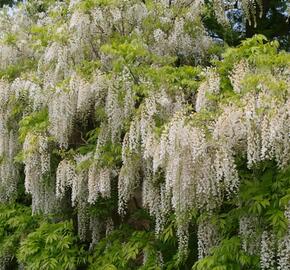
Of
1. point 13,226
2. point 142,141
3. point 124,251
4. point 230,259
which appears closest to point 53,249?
point 124,251

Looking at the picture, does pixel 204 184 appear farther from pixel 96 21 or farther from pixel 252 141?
pixel 96 21

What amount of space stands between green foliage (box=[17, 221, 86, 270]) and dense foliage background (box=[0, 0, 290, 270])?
0.02 metres

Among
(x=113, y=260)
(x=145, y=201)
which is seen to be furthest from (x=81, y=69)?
(x=113, y=260)

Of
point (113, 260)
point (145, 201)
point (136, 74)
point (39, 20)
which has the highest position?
point (39, 20)

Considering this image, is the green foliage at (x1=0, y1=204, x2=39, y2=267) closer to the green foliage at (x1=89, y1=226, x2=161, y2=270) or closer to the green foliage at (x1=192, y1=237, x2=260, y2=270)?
the green foliage at (x1=89, y1=226, x2=161, y2=270)

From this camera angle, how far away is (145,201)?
18.9ft

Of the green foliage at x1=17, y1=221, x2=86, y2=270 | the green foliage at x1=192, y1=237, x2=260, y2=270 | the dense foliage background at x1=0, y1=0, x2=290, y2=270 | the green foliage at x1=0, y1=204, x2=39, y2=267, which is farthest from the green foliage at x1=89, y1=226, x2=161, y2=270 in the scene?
the green foliage at x1=0, y1=204, x2=39, y2=267

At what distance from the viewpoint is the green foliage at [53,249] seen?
6231mm

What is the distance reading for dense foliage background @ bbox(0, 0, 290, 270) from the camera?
4.72m

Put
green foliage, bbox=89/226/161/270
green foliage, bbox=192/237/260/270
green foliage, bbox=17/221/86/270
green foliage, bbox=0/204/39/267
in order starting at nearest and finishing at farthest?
green foliage, bbox=192/237/260/270
green foliage, bbox=89/226/161/270
green foliage, bbox=17/221/86/270
green foliage, bbox=0/204/39/267

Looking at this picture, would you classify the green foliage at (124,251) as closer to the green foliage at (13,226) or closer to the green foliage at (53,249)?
the green foliage at (53,249)

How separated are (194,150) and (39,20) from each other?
491cm

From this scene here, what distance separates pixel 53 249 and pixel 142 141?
6.12 ft

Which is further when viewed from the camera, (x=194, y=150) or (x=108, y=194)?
(x=108, y=194)
